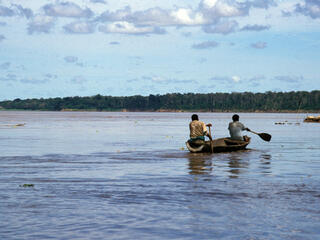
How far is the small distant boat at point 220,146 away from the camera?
31.2 meters

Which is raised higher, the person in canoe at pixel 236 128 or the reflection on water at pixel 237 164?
the person in canoe at pixel 236 128

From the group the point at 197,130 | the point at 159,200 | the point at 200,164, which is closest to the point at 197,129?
the point at 197,130

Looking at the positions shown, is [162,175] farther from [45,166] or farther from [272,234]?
[272,234]

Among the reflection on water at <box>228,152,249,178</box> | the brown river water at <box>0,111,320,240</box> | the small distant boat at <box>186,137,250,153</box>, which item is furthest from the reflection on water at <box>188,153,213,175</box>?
the reflection on water at <box>228,152,249,178</box>

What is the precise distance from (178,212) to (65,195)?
12.7ft

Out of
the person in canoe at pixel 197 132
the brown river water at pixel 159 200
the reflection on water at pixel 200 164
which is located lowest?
the reflection on water at pixel 200 164

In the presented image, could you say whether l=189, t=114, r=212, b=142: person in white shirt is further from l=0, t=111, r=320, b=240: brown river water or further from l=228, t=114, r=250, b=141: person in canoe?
l=0, t=111, r=320, b=240: brown river water

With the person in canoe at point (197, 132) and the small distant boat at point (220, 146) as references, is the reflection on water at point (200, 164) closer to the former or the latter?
the small distant boat at point (220, 146)

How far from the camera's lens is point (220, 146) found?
31.8 metres

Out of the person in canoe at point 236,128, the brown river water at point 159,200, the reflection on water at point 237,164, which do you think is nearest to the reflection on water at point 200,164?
the brown river water at point 159,200

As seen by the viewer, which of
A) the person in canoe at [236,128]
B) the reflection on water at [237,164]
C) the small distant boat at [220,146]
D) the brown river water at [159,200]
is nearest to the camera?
the brown river water at [159,200]

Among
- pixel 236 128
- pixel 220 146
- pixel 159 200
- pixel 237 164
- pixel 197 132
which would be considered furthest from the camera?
pixel 236 128

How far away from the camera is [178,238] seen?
10391mm

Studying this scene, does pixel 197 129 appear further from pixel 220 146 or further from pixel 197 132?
pixel 220 146
